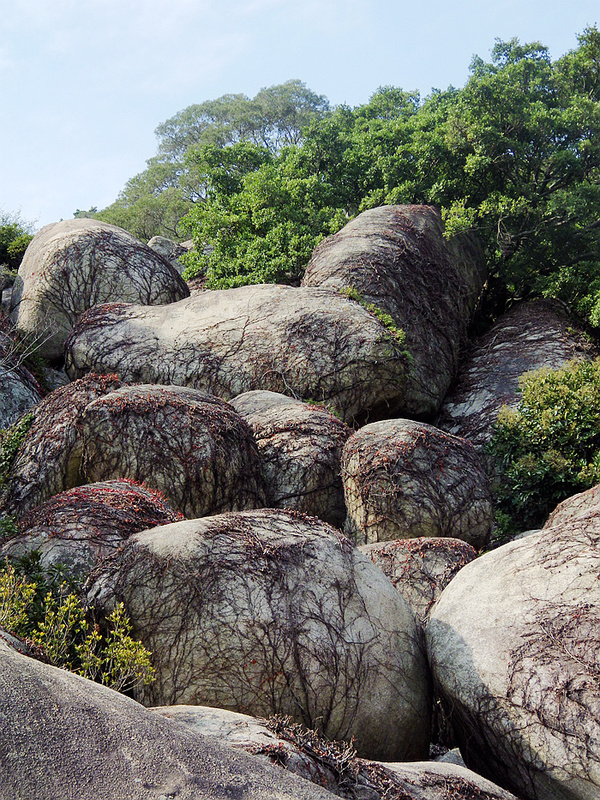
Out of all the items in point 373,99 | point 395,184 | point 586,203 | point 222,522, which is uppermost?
point 373,99

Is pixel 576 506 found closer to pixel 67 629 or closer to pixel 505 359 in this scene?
pixel 67 629

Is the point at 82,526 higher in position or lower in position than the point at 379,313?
lower

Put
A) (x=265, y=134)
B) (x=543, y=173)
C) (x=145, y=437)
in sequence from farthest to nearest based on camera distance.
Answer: (x=265, y=134) < (x=543, y=173) < (x=145, y=437)

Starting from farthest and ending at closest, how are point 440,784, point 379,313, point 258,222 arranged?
point 258,222, point 379,313, point 440,784

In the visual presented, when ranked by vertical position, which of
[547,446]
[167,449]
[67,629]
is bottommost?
[547,446]

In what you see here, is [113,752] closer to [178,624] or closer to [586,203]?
[178,624]

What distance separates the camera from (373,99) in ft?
93.7

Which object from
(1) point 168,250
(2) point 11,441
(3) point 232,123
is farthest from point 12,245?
(3) point 232,123

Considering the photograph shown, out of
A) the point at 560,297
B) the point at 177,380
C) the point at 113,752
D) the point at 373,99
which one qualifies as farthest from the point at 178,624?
the point at 373,99

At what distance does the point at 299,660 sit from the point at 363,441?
15.4ft

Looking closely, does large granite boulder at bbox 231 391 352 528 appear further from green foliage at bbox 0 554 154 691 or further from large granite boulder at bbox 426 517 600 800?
green foliage at bbox 0 554 154 691

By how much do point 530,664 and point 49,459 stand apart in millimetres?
6389

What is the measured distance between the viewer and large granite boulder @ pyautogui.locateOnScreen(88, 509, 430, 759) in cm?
574

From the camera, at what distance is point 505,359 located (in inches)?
671
